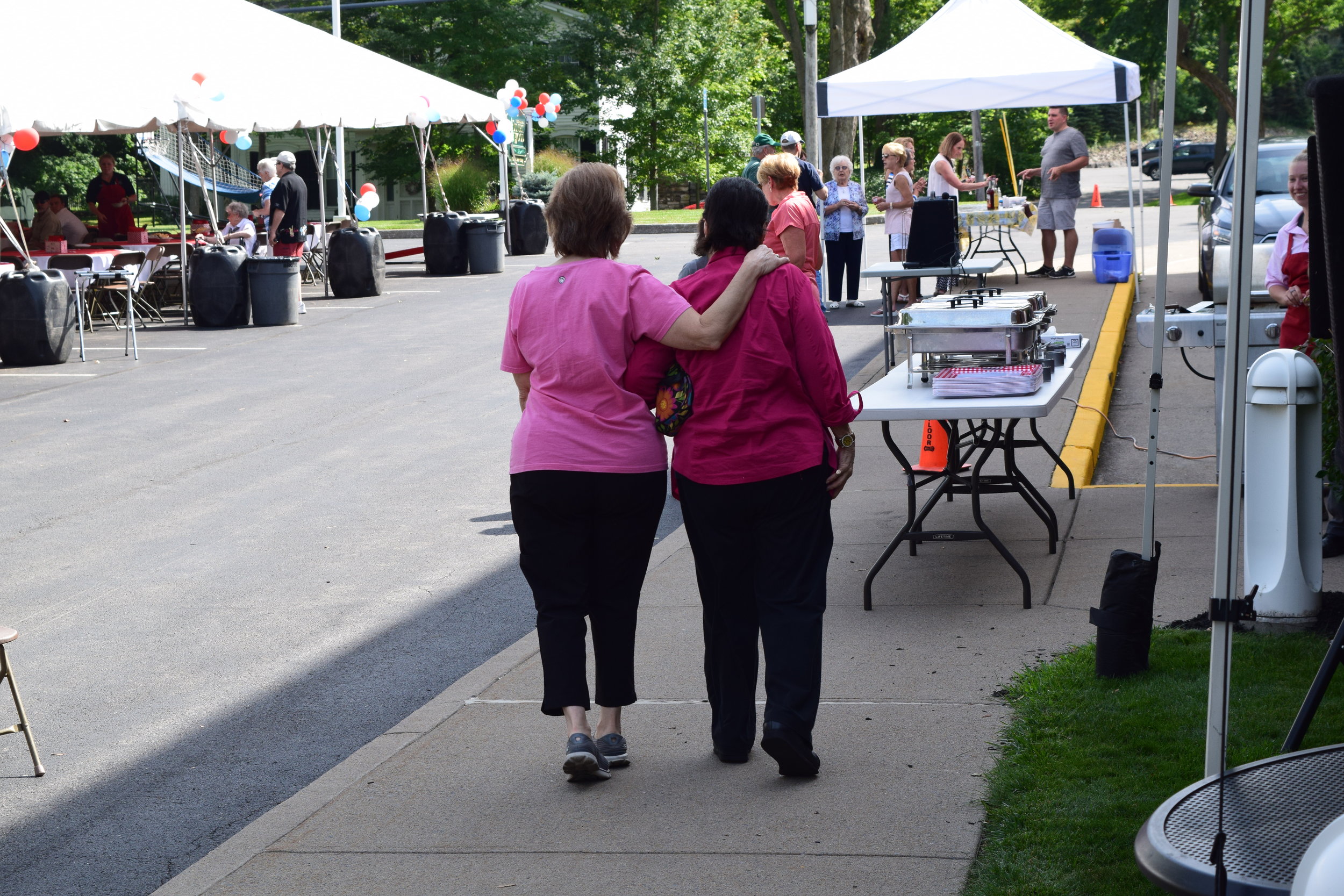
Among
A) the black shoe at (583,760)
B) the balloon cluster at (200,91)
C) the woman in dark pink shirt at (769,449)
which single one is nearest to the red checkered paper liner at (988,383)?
the woman in dark pink shirt at (769,449)

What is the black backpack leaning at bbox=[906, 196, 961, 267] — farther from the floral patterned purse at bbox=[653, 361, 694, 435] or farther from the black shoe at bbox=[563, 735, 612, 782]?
the black shoe at bbox=[563, 735, 612, 782]

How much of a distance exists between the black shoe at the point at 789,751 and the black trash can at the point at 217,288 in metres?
15.9

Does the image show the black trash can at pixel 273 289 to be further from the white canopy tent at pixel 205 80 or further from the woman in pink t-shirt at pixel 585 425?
the woman in pink t-shirt at pixel 585 425

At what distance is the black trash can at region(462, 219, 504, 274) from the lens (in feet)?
84.4

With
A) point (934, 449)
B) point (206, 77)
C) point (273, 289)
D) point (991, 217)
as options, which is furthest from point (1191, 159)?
point (934, 449)

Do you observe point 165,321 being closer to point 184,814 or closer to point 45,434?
point 45,434

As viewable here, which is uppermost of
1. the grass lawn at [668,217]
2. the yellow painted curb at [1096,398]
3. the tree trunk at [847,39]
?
the tree trunk at [847,39]

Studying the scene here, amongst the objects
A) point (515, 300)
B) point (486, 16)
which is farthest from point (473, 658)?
point (486, 16)

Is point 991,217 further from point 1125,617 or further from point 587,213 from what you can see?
point 587,213

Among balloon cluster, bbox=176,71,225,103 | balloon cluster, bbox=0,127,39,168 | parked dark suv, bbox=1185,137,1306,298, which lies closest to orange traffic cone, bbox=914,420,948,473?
parked dark suv, bbox=1185,137,1306,298

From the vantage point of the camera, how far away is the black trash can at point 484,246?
84.4ft

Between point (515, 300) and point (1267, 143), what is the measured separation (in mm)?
14004

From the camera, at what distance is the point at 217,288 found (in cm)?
1892

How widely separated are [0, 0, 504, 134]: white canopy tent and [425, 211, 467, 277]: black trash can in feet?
7.54
